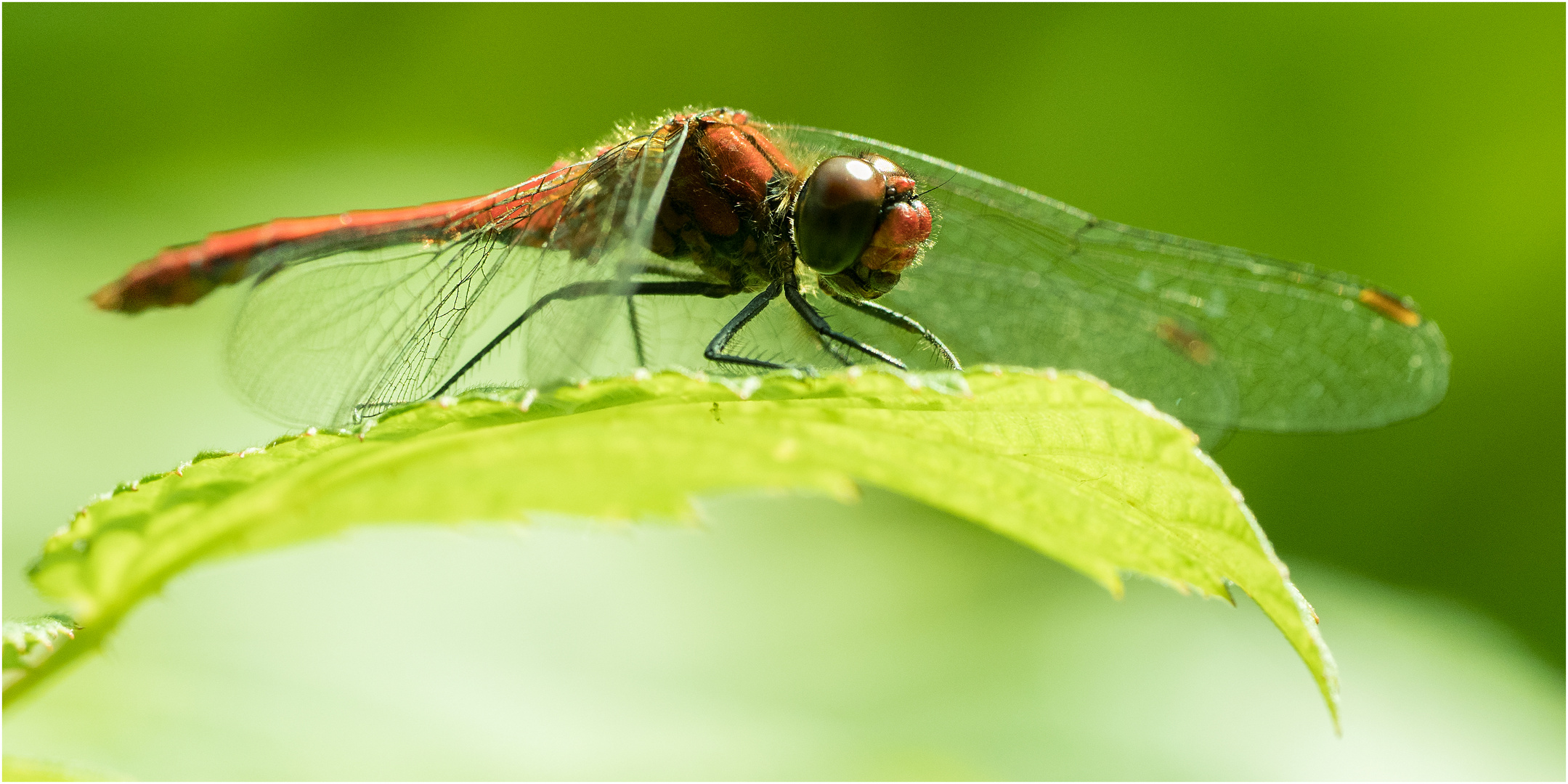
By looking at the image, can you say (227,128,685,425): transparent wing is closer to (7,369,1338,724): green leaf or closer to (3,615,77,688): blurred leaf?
(7,369,1338,724): green leaf

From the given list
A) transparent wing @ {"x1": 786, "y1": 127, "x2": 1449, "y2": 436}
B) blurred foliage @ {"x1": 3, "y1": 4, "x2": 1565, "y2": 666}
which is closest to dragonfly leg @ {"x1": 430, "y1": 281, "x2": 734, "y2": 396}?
transparent wing @ {"x1": 786, "y1": 127, "x2": 1449, "y2": 436}

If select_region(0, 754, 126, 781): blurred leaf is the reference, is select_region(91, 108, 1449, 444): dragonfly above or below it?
above

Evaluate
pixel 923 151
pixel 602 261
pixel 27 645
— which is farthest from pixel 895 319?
pixel 923 151

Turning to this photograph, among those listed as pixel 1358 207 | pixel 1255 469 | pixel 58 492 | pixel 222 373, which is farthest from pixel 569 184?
pixel 1358 207

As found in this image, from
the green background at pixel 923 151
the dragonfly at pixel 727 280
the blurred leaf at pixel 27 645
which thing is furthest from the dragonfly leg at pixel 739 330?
the blurred leaf at pixel 27 645

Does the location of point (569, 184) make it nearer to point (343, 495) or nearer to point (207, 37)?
point (343, 495)

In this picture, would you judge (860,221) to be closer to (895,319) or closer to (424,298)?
(895,319)

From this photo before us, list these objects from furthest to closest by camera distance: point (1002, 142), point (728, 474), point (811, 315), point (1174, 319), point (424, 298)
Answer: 1. point (1002, 142)
2. point (1174, 319)
3. point (811, 315)
4. point (424, 298)
5. point (728, 474)
